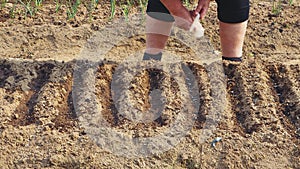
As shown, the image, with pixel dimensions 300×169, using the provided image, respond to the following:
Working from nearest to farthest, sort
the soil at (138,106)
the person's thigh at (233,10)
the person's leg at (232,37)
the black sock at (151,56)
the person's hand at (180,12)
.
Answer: the soil at (138,106), the person's hand at (180,12), the person's thigh at (233,10), the person's leg at (232,37), the black sock at (151,56)

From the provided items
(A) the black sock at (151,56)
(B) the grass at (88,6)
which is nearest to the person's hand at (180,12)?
(A) the black sock at (151,56)

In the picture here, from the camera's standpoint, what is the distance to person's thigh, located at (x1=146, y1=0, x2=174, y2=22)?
111 inches

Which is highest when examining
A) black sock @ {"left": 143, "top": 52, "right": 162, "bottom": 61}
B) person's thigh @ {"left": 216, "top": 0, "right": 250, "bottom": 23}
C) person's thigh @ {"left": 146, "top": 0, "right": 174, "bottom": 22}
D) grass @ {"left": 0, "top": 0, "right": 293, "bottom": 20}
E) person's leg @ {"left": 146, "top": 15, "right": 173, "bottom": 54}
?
person's thigh @ {"left": 216, "top": 0, "right": 250, "bottom": 23}

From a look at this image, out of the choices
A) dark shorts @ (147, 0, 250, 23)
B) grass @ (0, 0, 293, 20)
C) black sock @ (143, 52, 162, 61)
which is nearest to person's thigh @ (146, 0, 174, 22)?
dark shorts @ (147, 0, 250, 23)

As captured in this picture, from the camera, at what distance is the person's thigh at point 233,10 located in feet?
8.81

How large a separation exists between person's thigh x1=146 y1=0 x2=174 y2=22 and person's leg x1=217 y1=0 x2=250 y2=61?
0.90ft

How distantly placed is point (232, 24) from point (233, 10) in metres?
0.11

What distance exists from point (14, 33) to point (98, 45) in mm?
585

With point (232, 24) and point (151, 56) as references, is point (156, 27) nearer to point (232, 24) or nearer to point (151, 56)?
point (151, 56)

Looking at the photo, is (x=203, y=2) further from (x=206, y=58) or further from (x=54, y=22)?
(x=54, y=22)

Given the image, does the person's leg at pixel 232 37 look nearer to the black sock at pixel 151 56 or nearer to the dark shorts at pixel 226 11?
the dark shorts at pixel 226 11

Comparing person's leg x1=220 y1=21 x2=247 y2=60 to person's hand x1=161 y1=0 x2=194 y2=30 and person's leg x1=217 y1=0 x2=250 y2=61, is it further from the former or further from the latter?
person's hand x1=161 y1=0 x2=194 y2=30

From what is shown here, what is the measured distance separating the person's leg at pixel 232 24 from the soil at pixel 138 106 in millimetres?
95

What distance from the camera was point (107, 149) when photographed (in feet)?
7.53
